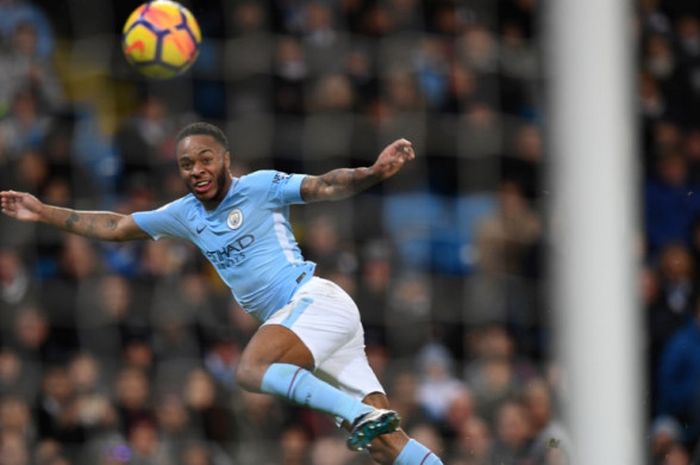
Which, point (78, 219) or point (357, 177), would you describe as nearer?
point (357, 177)

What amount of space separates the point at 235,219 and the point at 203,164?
0.27 meters

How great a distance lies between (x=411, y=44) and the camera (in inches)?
367

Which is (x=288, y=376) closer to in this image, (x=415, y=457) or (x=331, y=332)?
(x=331, y=332)

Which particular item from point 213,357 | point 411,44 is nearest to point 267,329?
point 213,357

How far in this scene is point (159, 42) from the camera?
6434mm

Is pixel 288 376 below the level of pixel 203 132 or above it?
below

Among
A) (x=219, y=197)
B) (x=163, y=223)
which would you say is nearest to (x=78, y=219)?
(x=163, y=223)

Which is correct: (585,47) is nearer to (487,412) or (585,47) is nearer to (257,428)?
(487,412)

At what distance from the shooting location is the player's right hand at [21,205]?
6082 millimetres

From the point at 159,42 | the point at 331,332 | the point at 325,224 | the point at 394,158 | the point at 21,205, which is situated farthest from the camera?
the point at 325,224

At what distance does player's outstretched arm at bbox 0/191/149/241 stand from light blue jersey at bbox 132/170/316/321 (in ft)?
1.08

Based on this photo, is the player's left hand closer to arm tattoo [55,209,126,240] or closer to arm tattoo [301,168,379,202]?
arm tattoo [301,168,379,202]

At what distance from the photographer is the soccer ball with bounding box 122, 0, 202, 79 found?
644 cm

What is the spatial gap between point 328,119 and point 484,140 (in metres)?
1.02
